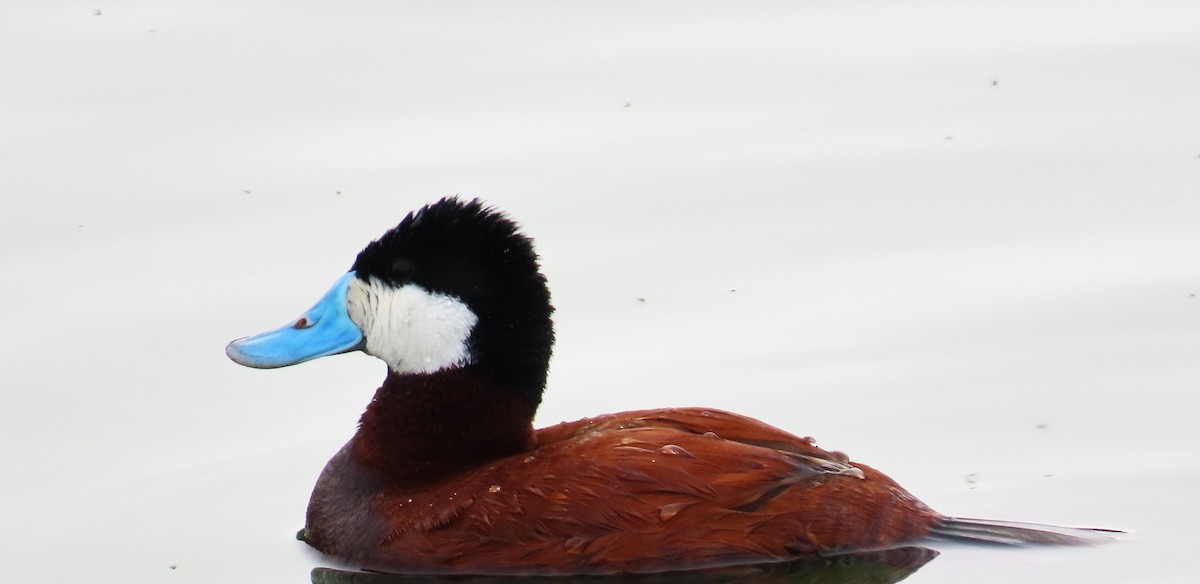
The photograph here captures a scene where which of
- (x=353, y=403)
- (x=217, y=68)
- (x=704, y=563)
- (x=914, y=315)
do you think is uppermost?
(x=217, y=68)

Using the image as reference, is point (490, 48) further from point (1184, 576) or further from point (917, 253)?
point (1184, 576)

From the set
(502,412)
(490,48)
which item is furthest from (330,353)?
(490,48)

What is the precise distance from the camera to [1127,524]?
305 inches

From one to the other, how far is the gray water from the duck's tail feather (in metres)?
0.07

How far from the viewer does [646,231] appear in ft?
32.9

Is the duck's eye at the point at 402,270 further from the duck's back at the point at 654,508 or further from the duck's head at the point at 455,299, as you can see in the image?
the duck's back at the point at 654,508

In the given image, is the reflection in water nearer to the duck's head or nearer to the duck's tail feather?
the duck's tail feather

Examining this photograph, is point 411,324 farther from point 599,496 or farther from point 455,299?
point 599,496

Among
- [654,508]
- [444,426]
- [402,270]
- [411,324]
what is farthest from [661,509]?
[402,270]

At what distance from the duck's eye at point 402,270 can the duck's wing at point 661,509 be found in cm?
74

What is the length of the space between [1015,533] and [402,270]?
222cm

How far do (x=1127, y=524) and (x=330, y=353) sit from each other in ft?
9.15

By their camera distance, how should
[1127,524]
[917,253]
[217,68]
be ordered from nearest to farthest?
[1127,524] → [917,253] → [217,68]

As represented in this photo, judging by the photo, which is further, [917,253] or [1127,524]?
[917,253]
